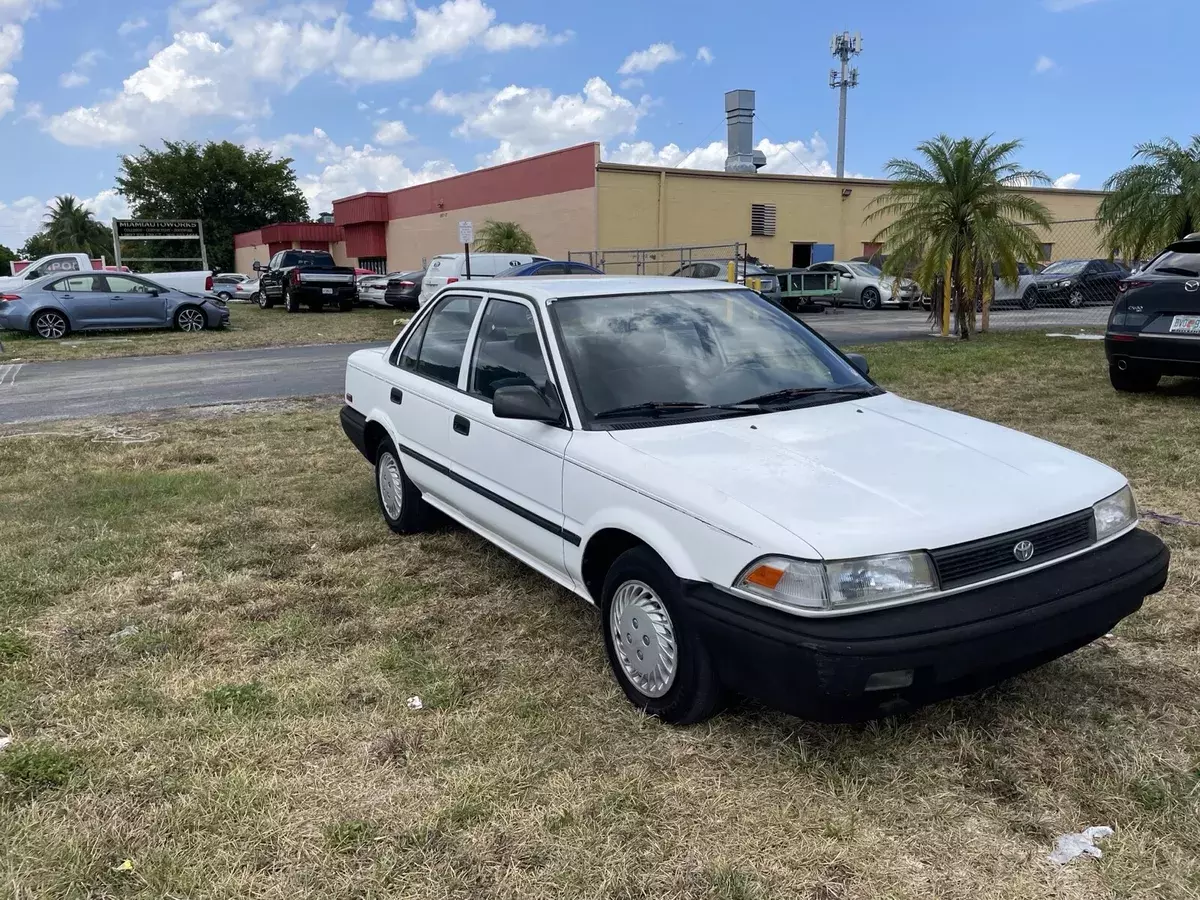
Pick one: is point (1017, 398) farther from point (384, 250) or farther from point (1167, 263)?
point (384, 250)

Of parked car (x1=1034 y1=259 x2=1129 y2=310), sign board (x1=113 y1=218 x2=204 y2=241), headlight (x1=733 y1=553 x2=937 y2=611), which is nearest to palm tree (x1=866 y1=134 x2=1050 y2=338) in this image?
parked car (x1=1034 y1=259 x2=1129 y2=310)

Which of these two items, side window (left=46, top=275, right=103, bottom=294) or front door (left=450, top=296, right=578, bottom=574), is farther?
side window (left=46, top=275, right=103, bottom=294)

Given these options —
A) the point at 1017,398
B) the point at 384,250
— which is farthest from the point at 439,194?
the point at 1017,398

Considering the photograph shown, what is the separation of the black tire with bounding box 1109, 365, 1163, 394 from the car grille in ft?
22.1

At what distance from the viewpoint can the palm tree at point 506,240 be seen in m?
28.0

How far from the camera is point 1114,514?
3.08 meters

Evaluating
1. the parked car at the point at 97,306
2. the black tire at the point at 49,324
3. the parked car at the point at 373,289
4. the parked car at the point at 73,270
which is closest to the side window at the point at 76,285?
the parked car at the point at 97,306

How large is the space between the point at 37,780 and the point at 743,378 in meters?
2.90

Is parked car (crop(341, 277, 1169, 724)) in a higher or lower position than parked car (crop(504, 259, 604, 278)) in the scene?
lower

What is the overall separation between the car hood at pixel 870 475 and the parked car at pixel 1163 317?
5.40 meters

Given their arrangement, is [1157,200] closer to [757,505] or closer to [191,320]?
[757,505]

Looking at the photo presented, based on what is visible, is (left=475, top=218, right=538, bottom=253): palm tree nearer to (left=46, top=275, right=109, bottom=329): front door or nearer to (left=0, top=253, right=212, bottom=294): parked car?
(left=0, top=253, right=212, bottom=294): parked car

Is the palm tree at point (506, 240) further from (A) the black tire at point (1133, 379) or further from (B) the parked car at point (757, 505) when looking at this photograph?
(B) the parked car at point (757, 505)

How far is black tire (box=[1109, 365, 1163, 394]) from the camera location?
28.6ft
